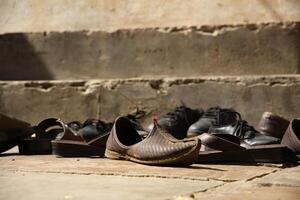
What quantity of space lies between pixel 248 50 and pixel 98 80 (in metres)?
1.02

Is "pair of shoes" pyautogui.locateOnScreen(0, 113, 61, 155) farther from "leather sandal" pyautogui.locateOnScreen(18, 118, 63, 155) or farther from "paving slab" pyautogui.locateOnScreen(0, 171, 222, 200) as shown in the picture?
"paving slab" pyautogui.locateOnScreen(0, 171, 222, 200)

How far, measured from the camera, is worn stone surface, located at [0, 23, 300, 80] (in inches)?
191

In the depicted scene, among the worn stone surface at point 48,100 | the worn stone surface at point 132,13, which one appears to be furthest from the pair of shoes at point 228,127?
the worn stone surface at point 48,100

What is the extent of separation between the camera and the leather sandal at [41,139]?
3.82m

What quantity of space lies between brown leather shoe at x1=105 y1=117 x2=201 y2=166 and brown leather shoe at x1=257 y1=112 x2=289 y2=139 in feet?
2.08

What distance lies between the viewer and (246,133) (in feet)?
11.0

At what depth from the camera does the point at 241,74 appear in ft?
16.1

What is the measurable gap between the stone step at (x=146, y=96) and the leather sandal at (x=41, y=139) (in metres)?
1.13

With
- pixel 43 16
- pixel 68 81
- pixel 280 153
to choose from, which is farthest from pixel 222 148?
pixel 43 16

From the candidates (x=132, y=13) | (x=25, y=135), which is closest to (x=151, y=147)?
(x=25, y=135)

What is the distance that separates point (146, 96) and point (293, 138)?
6.26 feet

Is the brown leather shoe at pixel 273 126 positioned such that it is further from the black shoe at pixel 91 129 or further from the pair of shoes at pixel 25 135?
the pair of shoes at pixel 25 135

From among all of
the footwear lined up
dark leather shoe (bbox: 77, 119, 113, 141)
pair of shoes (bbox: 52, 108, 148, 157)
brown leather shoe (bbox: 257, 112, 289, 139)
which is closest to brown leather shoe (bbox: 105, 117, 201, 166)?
the footwear lined up

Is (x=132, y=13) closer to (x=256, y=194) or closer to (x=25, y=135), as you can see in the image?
(x=25, y=135)
